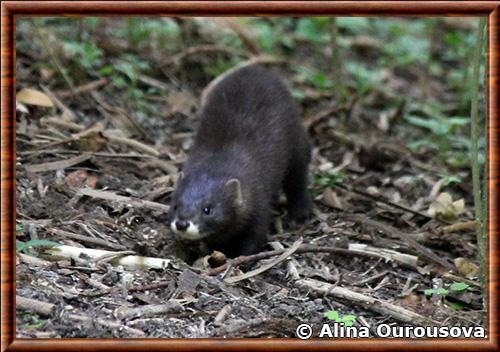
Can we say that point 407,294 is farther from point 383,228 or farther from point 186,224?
point 186,224

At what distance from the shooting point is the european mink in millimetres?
7082

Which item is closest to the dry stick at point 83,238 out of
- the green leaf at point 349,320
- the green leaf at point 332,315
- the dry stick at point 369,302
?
the dry stick at point 369,302

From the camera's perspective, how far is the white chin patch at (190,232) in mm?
6746

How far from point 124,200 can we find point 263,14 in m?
2.65

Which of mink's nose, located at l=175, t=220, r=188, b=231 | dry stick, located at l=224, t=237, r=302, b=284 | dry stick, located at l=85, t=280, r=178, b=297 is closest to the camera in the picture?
dry stick, located at l=85, t=280, r=178, b=297

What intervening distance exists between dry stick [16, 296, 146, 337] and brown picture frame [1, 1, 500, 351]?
30 centimetres

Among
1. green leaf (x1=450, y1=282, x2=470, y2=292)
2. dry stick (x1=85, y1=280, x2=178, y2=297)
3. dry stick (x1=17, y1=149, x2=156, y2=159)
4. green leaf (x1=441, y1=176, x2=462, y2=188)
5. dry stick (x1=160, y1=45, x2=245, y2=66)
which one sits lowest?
green leaf (x1=450, y1=282, x2=470, y2=292)

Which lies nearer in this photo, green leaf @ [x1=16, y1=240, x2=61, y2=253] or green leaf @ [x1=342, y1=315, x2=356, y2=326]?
green leaf @ [x1=342, y1=315, x2=356, y2=326]

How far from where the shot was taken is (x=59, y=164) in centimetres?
736

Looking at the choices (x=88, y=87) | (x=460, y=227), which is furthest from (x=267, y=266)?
(x=88, y=87)

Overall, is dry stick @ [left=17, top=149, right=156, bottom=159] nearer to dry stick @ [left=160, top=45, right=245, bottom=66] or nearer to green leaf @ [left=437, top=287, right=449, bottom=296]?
dry stick @ [left=160, top=45, right=245, bottom=66]

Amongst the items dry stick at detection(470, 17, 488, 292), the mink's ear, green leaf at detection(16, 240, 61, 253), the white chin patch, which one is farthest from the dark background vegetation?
dry stick at detection(470, 17, 488, 292)

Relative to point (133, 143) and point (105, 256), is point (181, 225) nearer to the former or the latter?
point (105, 256)

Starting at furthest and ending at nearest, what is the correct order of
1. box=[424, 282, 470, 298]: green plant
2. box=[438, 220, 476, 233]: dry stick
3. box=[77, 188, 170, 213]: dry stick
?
1. box=[438, 220, 476, 233]: dry stick
2. box=[77, 188, 170, 213]: dry stick
3. box=[424, 282, 470, 298]: green plant
